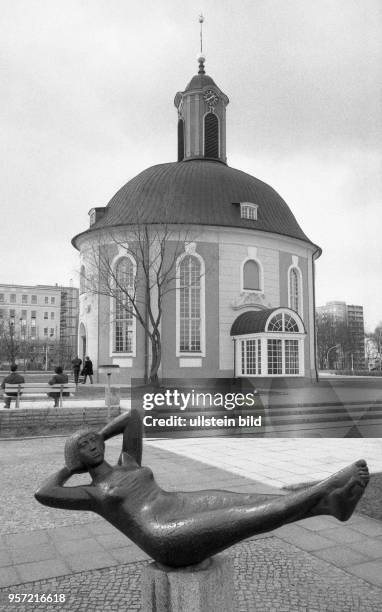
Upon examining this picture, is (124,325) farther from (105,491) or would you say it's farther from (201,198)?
(105,491)

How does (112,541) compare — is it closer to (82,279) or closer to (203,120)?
(82,279)

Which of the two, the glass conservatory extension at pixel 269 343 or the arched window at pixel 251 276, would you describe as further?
the arched window at pixel 251 276

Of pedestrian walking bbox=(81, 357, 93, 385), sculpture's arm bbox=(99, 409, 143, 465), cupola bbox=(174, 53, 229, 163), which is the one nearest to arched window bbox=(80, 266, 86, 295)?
pedestrian walking bbox=(81, 357, 93, 385)

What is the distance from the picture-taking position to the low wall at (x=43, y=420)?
14.3m

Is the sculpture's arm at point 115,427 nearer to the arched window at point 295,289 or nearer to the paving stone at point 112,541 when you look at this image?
the paving stone at point 112,541

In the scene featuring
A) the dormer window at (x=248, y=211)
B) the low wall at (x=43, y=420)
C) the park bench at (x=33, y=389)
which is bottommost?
the low wall at (x=43, y=420)

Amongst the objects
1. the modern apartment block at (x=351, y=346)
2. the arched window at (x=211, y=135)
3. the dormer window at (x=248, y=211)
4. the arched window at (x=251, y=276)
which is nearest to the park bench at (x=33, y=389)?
the arched window at (x=251, y=276)

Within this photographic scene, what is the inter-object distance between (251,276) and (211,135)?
12120 mm

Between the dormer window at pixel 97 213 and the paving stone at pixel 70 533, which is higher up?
A: the dormer window at pixel 97 213

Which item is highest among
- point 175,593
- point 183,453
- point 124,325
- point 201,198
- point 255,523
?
point 201,198

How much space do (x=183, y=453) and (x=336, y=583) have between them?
6.78m


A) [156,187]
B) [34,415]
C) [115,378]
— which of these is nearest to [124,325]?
[115,378]

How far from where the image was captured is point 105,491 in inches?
117

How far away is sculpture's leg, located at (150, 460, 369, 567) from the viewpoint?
250 cm
